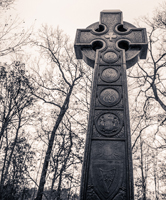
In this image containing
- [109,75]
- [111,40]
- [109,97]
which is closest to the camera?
[109,97]

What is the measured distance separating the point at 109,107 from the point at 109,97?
25cm

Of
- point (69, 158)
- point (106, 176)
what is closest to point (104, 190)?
point (106, 176)

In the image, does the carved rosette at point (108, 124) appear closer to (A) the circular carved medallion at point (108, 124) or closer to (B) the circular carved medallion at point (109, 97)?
(A) the circular carved medallion at point (108, 124)

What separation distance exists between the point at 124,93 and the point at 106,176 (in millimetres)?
1843

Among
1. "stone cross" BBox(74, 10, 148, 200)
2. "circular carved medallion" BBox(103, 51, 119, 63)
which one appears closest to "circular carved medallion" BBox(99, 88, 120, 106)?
"stone cross" BBox(74, 10, 148, 200)

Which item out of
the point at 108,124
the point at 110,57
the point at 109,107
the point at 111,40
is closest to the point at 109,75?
the point at 110,57

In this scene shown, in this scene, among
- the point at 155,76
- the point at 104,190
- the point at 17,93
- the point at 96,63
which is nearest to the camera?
the point at 104,190

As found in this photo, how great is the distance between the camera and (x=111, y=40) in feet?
16.2

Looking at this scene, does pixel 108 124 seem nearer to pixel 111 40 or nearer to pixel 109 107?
pixel 109 107

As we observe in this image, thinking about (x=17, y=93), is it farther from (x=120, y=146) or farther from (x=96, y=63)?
(x=120, y=146)

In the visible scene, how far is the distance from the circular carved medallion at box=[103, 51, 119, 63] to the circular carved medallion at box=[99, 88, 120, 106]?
0.88 meters

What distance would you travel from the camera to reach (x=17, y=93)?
7.70m

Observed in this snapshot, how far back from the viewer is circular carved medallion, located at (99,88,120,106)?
4.02 m

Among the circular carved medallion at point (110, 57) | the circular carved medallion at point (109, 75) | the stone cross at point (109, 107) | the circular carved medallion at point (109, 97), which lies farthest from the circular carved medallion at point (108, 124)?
the circular carved medallion at point (110, 57)
